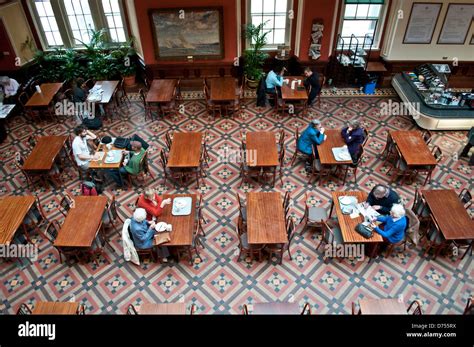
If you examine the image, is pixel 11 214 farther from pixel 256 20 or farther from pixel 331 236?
pixel 256 20

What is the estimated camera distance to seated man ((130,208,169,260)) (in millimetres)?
5734

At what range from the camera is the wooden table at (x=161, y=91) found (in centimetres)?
967

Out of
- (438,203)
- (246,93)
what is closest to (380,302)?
(438,203)

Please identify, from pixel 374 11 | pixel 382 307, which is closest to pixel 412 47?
pixel 374 11

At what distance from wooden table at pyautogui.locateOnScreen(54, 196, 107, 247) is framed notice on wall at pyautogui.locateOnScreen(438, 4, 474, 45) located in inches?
403

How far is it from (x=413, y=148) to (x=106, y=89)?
8178mm

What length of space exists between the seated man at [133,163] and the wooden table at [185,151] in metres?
0.65

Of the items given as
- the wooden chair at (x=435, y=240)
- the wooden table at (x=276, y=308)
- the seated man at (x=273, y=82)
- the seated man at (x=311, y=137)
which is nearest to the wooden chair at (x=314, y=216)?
the seated man at (x=311, y=137)

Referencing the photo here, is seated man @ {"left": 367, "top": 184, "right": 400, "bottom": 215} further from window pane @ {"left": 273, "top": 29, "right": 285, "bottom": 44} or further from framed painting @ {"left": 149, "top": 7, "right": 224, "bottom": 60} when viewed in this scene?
window pane @ {"left": 273, "top": 29, "right": 285, "bottom": 44}

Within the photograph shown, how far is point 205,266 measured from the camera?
6465mm

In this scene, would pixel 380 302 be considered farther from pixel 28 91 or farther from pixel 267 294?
pixel 28 91

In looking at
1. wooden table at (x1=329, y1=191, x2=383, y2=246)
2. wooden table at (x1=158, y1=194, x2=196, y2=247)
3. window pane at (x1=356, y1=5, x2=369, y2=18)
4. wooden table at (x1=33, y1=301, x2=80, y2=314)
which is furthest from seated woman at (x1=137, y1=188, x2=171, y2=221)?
window pane at (x1=356, y1=5, x2=369, y2=18)

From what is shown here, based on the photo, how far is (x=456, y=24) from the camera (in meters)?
10.2

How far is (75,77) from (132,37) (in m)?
2.19
